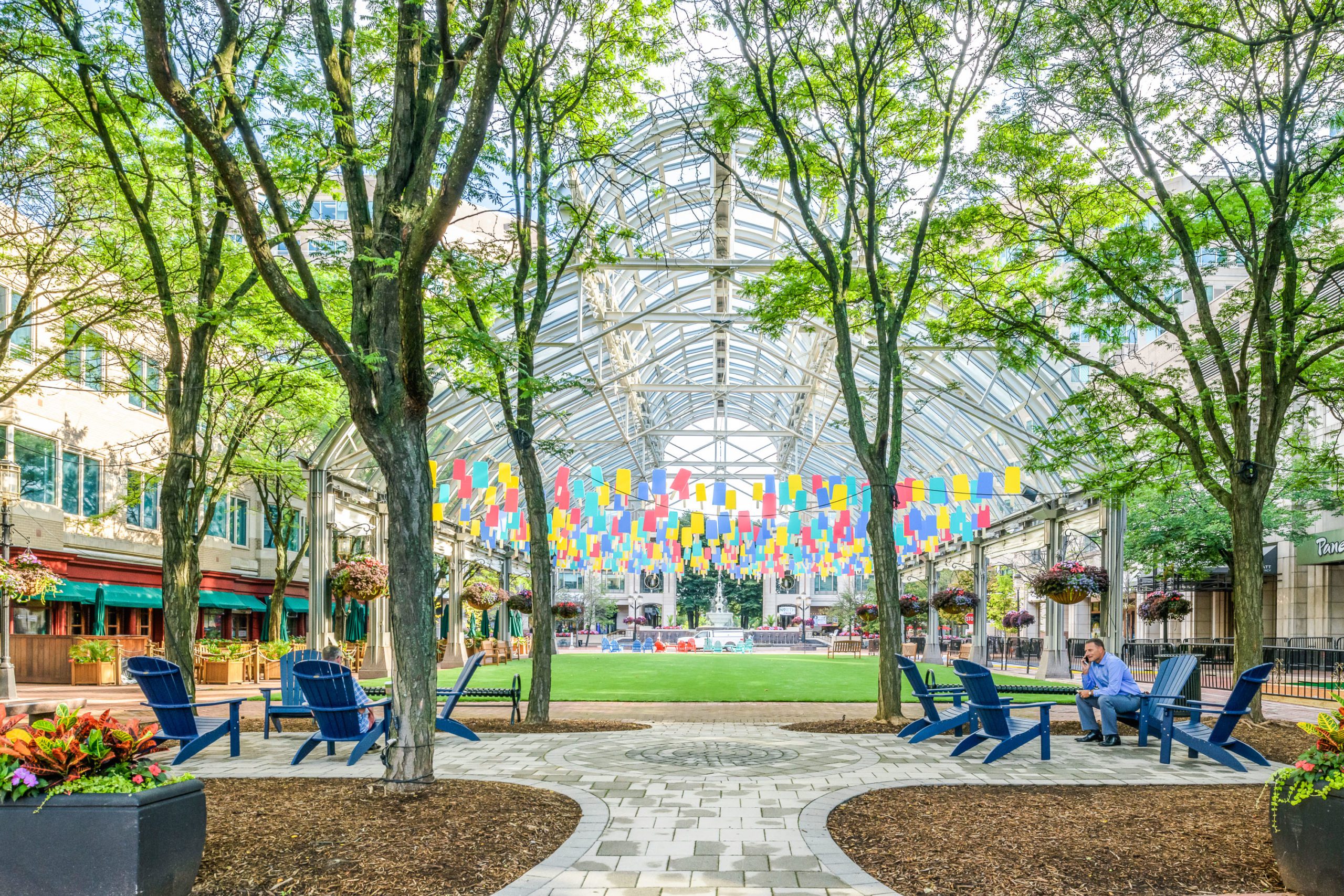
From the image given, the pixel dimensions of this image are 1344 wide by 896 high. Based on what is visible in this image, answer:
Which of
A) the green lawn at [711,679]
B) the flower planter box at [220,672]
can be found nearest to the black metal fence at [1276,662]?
the green lawn at [711,679]

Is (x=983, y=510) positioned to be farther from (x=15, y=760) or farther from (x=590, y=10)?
(x=15, y=760)

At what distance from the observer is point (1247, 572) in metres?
9.83

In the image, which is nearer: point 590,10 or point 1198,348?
point 590,10

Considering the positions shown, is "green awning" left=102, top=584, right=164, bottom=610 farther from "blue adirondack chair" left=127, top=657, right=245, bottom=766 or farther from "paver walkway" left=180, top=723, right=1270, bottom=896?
"blue adirondack chair" left=127, top=657, right=245, bottom=766

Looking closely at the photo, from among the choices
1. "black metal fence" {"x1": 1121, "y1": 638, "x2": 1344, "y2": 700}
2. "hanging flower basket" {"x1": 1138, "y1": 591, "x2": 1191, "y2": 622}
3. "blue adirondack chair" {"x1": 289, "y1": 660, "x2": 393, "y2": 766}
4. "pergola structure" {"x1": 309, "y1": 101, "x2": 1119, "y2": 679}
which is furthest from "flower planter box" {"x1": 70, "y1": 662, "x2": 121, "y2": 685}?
"hanging flower basket" {"x1": 1138, "y1": 591, "x2": 1191, "y2": 622}

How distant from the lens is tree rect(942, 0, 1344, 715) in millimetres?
9320

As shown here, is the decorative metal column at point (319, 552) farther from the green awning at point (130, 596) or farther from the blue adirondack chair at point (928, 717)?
the blue adirondack chair at point (928, 717)

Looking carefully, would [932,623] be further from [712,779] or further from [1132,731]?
[712,779]

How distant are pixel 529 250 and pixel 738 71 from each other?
8.97 feet

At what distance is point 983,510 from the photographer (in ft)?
64.8

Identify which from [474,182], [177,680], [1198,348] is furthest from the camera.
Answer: [1198,348]

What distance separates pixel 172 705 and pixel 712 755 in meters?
4.19

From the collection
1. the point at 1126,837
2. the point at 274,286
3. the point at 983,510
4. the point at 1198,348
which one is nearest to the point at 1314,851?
the point at 1126,837

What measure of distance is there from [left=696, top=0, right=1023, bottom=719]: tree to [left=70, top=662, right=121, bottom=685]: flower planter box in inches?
548
